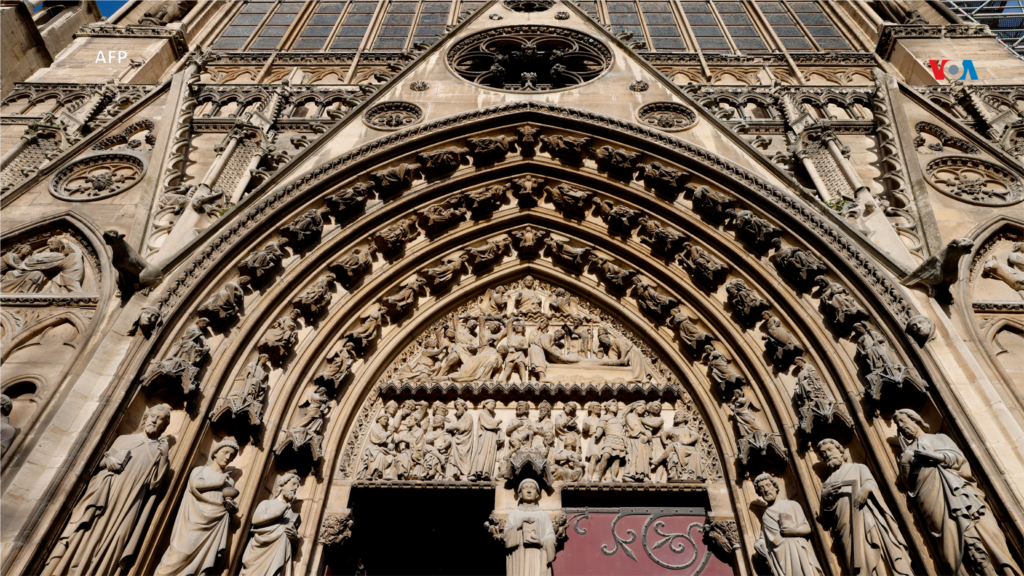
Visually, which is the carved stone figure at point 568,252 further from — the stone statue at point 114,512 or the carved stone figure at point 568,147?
the stone statue at point 114,512

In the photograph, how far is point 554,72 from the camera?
39.2ft

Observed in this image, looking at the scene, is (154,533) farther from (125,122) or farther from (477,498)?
(125,122)

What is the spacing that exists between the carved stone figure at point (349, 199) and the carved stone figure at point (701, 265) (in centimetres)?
415

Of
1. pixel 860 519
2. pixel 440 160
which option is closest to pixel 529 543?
pixel 860 519

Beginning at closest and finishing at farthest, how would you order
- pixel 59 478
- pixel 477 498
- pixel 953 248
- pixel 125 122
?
1. pixel 59 478
2. pixel 953 248
3. pixel 477 498
4. pixel 125 122

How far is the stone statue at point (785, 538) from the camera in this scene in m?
5.97

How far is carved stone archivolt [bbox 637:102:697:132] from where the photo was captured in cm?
991

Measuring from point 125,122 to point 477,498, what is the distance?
8.02 m

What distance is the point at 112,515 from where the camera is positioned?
5.37 m

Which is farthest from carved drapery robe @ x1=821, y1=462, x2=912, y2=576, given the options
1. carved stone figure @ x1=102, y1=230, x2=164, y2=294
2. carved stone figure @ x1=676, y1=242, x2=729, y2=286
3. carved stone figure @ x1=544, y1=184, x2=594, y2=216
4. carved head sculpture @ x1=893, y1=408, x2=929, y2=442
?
carved stone figure @ x1=102, y1=230, x2=164, y2=294

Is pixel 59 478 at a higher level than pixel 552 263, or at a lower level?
lower

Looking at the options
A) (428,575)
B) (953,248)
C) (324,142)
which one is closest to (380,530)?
(428,575)

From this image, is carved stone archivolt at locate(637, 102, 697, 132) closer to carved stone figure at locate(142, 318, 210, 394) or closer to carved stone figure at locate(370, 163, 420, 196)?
carved stone figure at locate(370, 163, 420, 196)

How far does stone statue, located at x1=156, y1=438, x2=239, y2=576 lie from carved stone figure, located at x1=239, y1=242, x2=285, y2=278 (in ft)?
7.13
